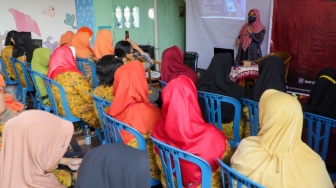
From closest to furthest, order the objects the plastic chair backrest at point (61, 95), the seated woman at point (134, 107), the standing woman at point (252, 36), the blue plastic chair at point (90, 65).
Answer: the seated woman at point (134, 107) → the plastic chair backrest at point (61, 95) → the blue plastic chair at point (90, 65) → the standing woman at point (252, 36)

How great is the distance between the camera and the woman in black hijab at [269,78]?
219cm

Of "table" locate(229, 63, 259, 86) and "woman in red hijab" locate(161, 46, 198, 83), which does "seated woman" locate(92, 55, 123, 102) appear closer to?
"woman in red hijab" locate(161, 46, 198, 83)

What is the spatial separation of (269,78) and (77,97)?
65.2 inches

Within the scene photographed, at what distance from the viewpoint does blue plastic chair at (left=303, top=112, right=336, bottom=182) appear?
5.40ft

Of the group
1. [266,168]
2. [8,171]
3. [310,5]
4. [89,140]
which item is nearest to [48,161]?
[8,171]

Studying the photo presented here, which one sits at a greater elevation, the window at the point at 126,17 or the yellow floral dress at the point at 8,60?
the window at the point at 126,17

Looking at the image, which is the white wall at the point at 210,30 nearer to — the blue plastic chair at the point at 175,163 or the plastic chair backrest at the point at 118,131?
the plastic chair backrest at the point at 118,131

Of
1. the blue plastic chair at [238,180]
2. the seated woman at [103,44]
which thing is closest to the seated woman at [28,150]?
the blue plastic chair at [238,180]

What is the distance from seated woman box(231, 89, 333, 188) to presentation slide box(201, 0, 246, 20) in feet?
12.8

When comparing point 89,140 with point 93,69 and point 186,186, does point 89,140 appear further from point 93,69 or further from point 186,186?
point 186,186

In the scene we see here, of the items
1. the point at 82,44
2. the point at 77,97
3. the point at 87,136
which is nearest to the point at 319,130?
the point at 77,97

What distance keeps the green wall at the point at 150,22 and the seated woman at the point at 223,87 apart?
12.1 feet

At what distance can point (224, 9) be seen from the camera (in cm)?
518

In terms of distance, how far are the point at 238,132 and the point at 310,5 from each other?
2619mm
